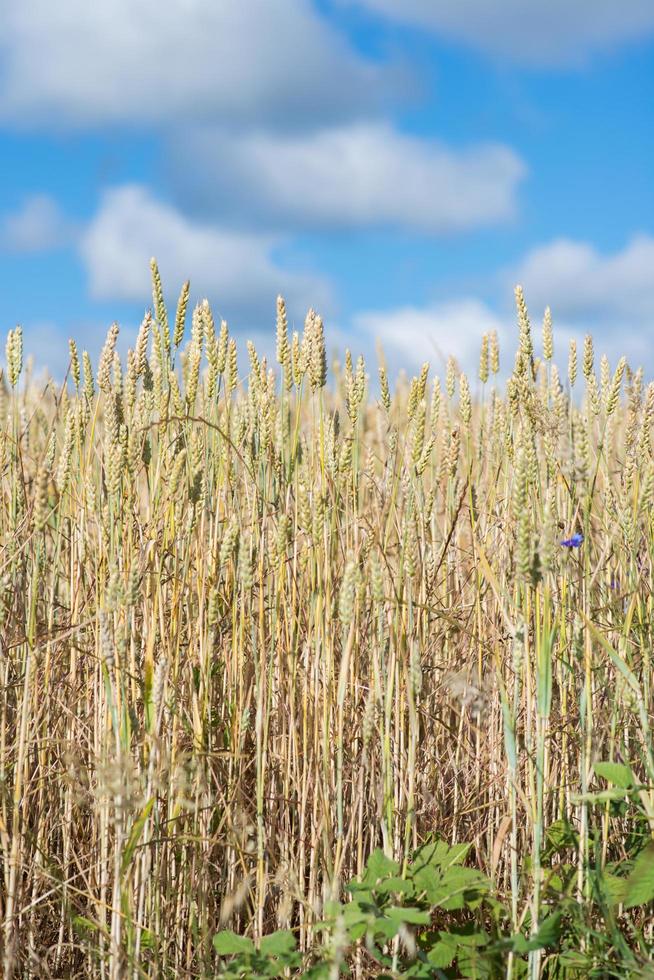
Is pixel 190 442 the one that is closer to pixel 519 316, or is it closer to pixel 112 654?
pixel 112 654

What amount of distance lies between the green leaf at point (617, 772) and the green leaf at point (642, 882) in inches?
3.8

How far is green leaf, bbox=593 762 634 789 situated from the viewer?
134 cm

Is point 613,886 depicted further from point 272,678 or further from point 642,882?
point 272,678

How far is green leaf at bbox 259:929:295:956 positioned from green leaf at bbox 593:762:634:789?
0.50 meters

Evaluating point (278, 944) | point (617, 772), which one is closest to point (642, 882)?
point (617, 772)

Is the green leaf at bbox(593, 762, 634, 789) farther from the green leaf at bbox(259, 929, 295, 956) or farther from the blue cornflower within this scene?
the green leaf at bbox(259, 929, 295, 956)

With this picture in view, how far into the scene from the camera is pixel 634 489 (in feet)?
5.90

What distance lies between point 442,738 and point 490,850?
263 mm

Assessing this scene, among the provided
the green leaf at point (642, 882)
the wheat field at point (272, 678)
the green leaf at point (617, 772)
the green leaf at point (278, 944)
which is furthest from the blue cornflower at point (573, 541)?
the green leaf at point (278, 944)

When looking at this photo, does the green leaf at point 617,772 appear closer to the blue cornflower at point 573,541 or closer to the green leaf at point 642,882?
the green leaf at point 642,882

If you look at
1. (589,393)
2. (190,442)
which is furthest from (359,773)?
(589,393)

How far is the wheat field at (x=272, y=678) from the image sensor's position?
140cm

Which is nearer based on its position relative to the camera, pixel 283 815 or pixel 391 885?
pixel 391 885

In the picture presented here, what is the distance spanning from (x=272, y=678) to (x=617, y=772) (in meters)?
0.56
